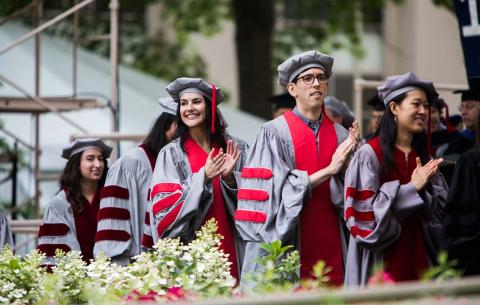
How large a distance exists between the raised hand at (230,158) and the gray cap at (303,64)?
0.56 meters

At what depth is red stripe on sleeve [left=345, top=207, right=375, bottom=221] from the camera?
25.4 feet

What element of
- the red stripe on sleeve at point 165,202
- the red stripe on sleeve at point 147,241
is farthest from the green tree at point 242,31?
the red stripe on sleeve at point 165,202

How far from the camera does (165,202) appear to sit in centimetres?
846

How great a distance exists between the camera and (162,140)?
31.0ft

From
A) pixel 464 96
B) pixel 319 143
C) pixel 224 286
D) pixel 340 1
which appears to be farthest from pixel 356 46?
pixel 224 286

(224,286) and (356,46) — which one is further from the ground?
(356,46)

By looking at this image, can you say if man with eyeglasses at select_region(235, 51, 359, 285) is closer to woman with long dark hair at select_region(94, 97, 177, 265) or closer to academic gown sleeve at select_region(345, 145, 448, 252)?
academic gown sleeve at select_region(345, 145, 448, 252)

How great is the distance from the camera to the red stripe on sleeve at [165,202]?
Answer: 8422 mm

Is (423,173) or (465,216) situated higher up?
(423,173)

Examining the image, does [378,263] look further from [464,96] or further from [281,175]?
[464,96]

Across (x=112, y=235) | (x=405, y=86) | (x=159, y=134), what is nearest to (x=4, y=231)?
(x=112, y=235)

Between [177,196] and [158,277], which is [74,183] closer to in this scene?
[177,196]

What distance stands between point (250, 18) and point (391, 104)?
1315 centimetres

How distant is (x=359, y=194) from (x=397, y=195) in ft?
0.71
